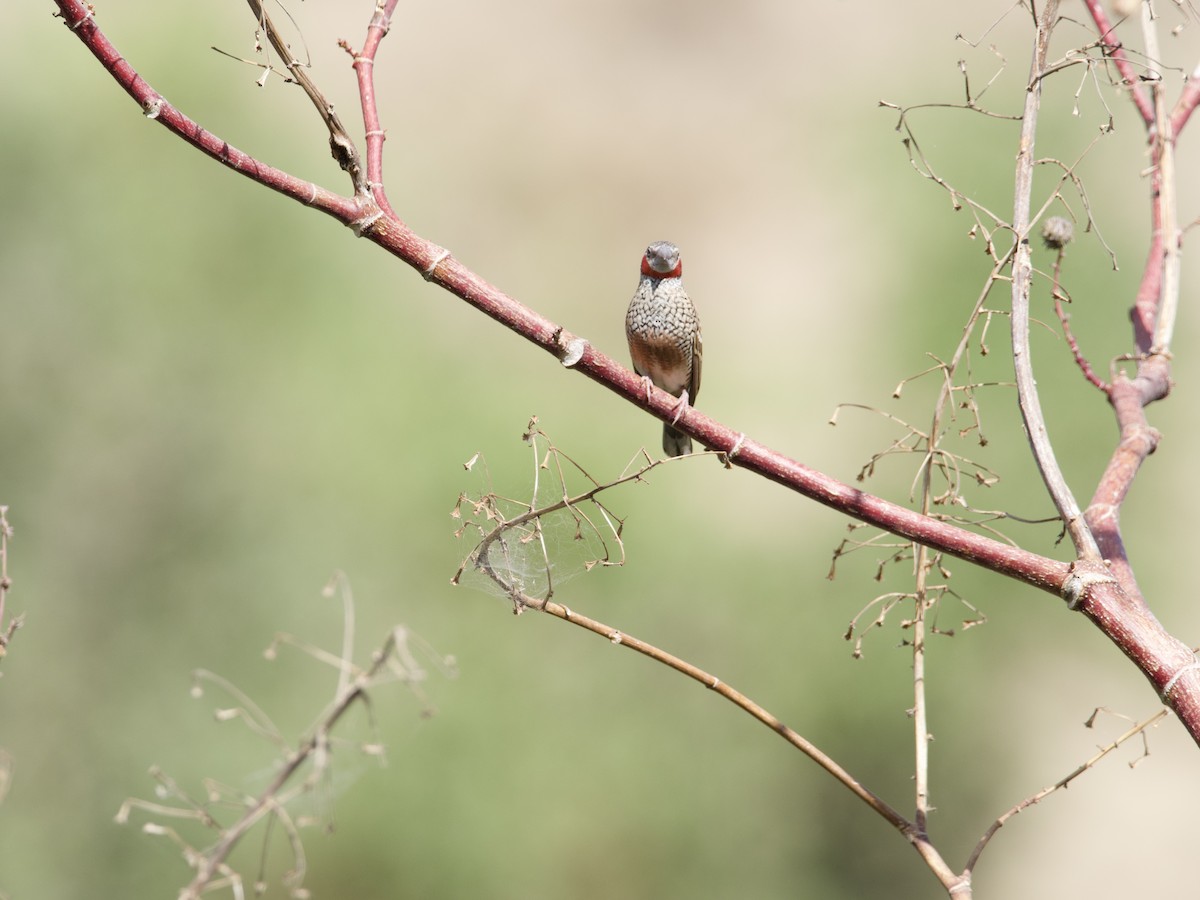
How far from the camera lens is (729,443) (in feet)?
5.93

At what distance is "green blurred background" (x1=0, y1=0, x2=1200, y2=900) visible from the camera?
30.7ft

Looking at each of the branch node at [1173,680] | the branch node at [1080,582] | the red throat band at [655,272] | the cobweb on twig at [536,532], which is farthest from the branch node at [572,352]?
the red throat band at [655,272]

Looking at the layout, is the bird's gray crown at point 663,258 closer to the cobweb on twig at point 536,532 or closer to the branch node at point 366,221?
the cobweb on twig at point 536,532

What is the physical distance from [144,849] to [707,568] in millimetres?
5568

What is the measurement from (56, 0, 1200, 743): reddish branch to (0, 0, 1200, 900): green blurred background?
6417 millimetres

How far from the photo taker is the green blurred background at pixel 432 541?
934 centimetres

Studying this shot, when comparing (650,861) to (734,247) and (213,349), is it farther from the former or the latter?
(734,247)

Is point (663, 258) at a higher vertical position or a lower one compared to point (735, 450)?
higher

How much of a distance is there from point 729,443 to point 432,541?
8578 millimetres

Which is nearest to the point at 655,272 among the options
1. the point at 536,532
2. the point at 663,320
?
the point at 663,320

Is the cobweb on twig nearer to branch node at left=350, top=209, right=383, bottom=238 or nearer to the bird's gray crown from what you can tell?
branch node at left=350, top=209, right=383, bottom=238

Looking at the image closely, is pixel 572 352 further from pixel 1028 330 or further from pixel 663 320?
pixel 663 320

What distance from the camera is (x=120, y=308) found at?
1006 cm

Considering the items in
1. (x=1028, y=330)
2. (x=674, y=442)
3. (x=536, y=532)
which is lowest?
(x=536, y=532)
